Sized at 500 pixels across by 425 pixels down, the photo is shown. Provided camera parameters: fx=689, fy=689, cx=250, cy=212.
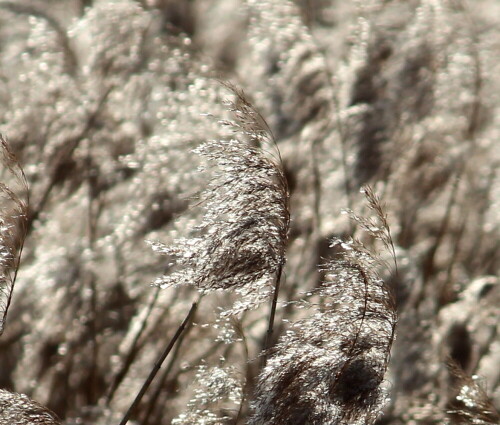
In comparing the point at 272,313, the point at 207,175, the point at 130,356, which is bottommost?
the point at 130,356

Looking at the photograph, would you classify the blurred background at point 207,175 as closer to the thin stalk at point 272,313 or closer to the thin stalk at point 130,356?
the thin stalk at point 130,356

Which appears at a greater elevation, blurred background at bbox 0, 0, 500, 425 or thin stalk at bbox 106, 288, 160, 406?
blurred background at bbox 0, 0, 500, 425

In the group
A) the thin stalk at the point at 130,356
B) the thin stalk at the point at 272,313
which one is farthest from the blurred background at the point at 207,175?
the thin stalk at the point at 272,313

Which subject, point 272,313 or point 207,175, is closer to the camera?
point 272,313

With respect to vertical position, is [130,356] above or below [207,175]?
below

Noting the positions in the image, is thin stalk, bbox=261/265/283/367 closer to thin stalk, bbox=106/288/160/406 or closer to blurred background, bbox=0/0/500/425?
blurred background, bbox=0/0/500/425

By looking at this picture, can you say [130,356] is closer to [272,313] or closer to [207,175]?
[207,175]

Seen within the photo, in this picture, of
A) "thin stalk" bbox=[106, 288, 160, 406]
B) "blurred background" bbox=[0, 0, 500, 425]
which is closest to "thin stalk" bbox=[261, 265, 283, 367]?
→ "blurred background" bbox=[0, 0, 500, 425]

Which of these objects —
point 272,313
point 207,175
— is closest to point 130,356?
point 207,175

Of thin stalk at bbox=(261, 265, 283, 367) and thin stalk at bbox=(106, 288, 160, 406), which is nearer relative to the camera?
thin stalk at bbox=(261, 265, 283, 367)

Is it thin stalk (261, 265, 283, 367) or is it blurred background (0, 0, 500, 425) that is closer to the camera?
thin stalk (261, 265, 283, 367)

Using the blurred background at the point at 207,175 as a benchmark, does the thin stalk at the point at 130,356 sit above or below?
below

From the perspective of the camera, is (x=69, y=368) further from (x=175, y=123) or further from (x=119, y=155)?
(x=175, y=123)
